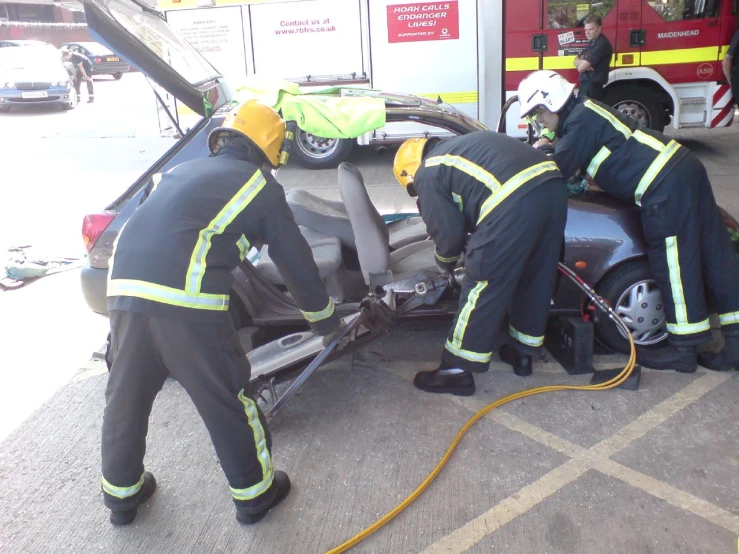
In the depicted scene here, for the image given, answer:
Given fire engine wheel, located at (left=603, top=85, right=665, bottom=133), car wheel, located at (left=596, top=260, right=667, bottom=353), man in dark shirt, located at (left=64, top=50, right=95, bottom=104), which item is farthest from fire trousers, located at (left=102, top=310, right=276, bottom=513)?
man in dark shirt, located at (left=64, top=50, right=95, bottom=104)

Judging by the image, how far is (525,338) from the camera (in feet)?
11.8

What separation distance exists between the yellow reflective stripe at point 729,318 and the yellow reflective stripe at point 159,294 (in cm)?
282

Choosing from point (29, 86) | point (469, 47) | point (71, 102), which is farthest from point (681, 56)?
point (29, 86)

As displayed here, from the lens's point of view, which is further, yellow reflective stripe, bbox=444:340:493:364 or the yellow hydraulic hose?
yellow reflective stripe, bbox=444:340:493:364

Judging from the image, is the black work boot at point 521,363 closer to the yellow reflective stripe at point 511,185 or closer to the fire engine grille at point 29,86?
the yellow reflective stripe at point 511,185

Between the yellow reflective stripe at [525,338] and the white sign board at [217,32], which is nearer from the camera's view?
the yellow reflective stripe at [525,338]

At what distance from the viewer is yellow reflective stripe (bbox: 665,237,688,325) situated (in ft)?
11.3

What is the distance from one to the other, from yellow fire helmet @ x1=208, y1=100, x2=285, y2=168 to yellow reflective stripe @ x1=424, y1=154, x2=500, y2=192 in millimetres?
896

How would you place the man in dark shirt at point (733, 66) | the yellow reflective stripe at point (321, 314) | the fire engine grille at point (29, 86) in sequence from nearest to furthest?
the yellow reflective stripe at point (321, 314) → the man in dark shirt at point (733, 66) → the fire engine grille at point (29, 86)

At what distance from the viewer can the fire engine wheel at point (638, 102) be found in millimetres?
8719

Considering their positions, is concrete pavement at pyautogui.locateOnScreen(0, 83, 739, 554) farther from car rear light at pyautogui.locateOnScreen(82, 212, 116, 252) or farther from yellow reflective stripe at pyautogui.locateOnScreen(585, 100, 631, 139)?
yellow reflective stripe at pyautogui.locateOnScreen(585, 100, 631, 139)

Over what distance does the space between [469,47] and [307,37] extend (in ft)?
7.31

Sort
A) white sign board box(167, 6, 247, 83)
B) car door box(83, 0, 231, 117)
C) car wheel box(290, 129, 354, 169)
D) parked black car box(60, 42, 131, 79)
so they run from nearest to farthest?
car door box(83, 0, 231, 117) < white sign board box(167, 6, 247, 83) < car wheel box(290, 129, 354, 169) < parked black car box(60, 42, 131, 79)

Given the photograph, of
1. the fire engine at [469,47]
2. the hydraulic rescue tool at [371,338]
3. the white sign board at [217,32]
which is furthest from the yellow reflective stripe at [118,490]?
Result: the white sign board at [217,32]
